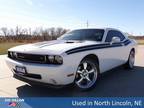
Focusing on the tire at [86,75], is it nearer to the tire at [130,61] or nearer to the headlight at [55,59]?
the headlight at [55,59]

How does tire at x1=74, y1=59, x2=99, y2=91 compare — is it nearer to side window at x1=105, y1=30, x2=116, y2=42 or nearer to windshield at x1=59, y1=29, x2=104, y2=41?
windshield at x1=59, y1=29, x2=104, y2=41

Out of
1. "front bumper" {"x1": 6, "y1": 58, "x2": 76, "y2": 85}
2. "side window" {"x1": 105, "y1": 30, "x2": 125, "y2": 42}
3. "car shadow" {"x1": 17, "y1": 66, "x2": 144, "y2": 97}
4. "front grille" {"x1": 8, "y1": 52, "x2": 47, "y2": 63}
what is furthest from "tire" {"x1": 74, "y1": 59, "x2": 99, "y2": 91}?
"side window" {"x1": 105, "y1": 30, "x2": 125, "y2": 42}

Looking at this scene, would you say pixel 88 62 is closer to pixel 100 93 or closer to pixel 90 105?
pixel 100 93

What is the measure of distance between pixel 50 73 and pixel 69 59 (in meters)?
0.44

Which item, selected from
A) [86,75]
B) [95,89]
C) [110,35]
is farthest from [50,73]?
[110,35]

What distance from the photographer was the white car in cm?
389

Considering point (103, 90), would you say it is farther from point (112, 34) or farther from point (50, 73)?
point (112, 34)

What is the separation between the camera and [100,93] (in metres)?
4.47

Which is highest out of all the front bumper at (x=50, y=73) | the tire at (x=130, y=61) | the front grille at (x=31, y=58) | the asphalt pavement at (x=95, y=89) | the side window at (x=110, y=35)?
the side window at (x=110, y=35)

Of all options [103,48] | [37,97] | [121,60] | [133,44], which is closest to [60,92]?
[37,97]

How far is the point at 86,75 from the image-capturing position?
15.3 feet

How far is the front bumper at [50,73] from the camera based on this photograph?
3818 millimetres

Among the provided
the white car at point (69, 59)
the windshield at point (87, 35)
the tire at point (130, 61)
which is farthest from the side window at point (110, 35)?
the tire at point (130, 61)

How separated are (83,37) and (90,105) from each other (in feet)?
7.54
